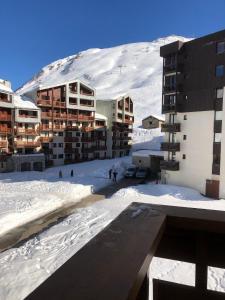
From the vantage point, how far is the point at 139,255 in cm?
272

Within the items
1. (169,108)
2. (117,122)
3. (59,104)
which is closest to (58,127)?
(59,104)

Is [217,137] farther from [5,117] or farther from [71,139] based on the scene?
[5,117]

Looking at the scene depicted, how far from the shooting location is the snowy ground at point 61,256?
47.4ft

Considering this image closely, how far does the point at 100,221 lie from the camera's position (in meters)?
23.7

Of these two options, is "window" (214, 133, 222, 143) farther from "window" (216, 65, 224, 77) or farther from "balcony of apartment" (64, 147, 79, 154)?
"balcony of apartment" (64, 147, 79, 154)

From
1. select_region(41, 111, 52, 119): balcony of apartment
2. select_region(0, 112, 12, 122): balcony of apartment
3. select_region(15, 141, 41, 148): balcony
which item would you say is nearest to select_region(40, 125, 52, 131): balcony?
select_region(41, 111, 52, 119): balcony of apartment

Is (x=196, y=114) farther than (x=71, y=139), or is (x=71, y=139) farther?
(x=71, y=139)

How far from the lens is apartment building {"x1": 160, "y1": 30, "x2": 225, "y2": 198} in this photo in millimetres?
32625

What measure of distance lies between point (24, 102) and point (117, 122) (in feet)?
77.2

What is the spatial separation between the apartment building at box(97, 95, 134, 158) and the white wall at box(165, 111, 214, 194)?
99.3 feet

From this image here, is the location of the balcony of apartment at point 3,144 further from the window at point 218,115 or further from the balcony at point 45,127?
the window at point 218,115

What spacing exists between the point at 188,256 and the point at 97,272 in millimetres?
1794

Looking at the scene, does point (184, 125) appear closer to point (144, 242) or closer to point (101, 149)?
point (101, 149)

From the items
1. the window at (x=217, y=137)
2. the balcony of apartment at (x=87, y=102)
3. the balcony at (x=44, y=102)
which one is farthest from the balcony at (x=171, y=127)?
the balcony of apartment at (x=87, y=102)
